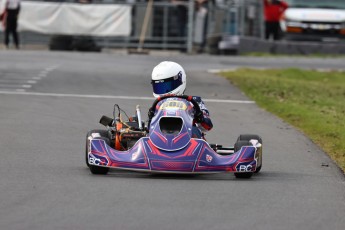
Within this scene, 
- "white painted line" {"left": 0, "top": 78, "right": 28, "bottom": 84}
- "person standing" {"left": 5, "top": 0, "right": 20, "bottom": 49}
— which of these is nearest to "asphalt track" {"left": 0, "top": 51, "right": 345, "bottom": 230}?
"white painted line" {"left": 0, "top": 78, "right": 28, "bottom": 84}

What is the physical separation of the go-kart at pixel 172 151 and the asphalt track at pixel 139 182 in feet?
Result: 0.48

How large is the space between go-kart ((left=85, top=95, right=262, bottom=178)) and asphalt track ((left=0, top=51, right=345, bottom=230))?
15 cm

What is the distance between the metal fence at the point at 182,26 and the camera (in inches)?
1443

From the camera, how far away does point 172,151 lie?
1173 cm

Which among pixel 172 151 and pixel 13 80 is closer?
pixel 172 151

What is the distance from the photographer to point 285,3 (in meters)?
37.5

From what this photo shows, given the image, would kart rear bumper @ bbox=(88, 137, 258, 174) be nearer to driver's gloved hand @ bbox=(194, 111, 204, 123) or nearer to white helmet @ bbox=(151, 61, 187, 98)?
driver's gloved hand @ bbox=(194, 111, 204, 123)

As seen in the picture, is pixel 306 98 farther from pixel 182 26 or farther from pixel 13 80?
pixel 182 26

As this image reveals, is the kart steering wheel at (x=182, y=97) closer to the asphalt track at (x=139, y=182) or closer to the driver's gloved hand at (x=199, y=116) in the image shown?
the driver's gloved hand at (x=199, y=116)

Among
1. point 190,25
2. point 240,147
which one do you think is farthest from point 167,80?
point 190,25

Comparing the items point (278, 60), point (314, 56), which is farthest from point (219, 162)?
point (314, 56)

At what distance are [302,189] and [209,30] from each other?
2678cm

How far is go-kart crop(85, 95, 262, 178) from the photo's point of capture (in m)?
11.7

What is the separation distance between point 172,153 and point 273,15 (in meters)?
26.8
